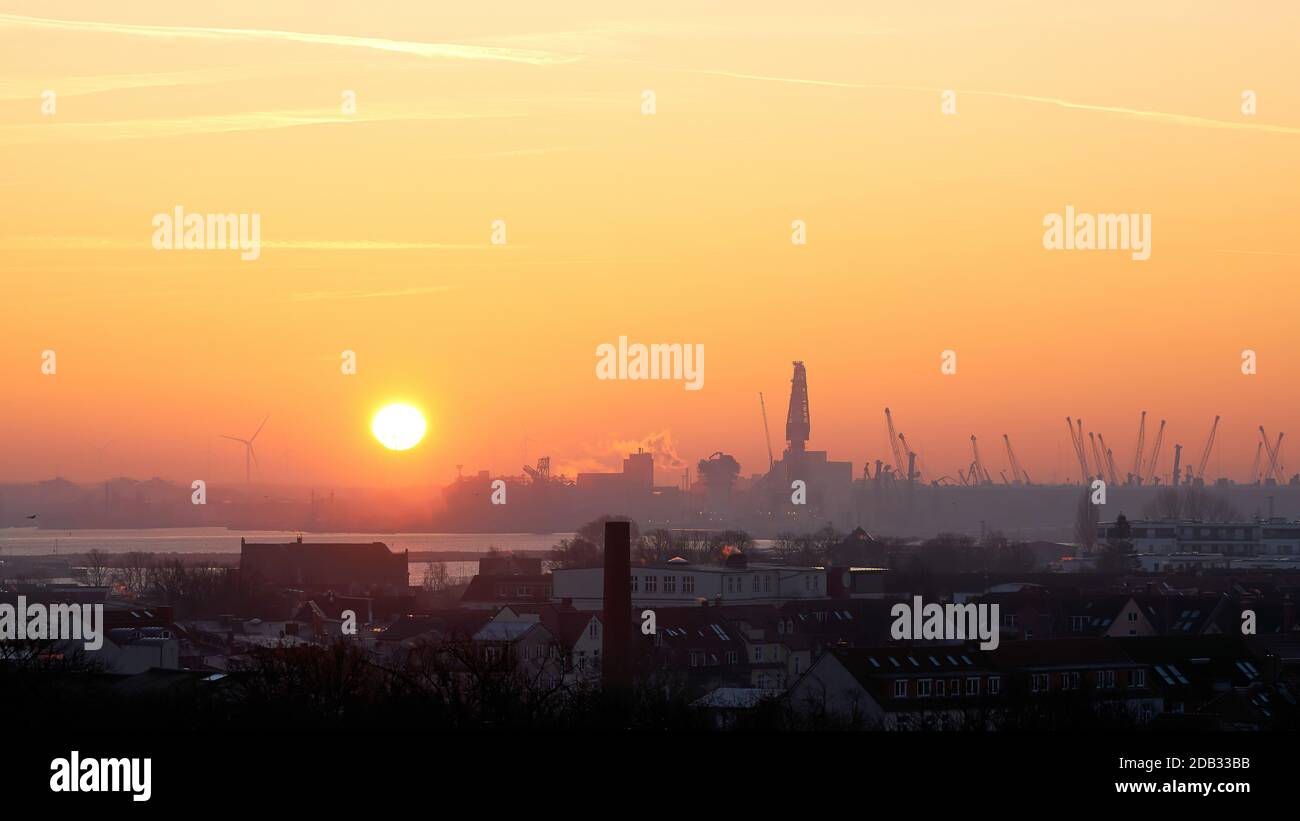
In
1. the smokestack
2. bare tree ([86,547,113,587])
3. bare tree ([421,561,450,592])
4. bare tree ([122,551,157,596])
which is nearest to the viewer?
the smokestack

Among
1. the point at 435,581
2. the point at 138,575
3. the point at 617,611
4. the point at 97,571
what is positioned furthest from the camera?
the point at 435,581

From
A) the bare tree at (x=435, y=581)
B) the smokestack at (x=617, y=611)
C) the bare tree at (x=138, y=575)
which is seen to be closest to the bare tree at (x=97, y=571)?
the bare tree at (x=138, y=575)

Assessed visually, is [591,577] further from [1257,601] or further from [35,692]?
[35,692]

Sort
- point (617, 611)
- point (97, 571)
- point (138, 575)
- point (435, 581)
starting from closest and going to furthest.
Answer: point (617, 611) → point (138, 575) → point (97, 571) → point (435, 581)

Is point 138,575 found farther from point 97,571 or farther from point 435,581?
point 435,581

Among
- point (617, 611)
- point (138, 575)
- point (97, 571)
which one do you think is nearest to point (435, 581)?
point (138, 575)

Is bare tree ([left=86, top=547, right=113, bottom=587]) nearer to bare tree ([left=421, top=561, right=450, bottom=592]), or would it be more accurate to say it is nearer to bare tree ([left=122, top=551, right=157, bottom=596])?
bare tree ([left=122, top=551, right=157, bottom=596])

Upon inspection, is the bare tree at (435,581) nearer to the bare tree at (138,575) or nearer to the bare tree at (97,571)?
the bare tree at (138,575)

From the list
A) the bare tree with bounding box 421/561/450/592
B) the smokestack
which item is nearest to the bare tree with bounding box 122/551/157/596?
the bare tree with bounding box 421/561/450/592
